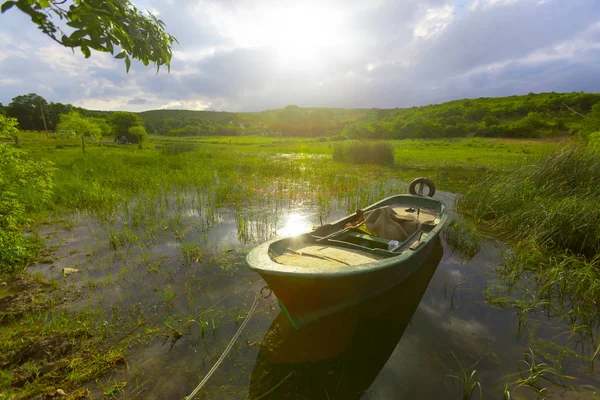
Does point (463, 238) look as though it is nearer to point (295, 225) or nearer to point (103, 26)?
point (295, 225)

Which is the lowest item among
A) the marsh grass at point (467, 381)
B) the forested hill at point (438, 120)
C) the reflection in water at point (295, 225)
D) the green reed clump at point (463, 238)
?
the marsh grass at point (467, 381)

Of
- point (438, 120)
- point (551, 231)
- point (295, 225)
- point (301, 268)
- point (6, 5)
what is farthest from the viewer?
point (438, 120)

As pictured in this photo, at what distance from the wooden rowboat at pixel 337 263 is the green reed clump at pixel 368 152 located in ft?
57.8

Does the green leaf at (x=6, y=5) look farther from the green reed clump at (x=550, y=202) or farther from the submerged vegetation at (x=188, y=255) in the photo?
the green reed clump at (x=550, y=202)

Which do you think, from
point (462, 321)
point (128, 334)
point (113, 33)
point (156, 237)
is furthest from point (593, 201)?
point (156, 237)

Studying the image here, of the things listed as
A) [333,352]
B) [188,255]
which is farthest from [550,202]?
[188,255]

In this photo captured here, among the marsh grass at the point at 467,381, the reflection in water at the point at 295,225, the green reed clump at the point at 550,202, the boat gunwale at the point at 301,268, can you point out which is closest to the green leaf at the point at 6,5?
the boat gunwale at the point at 301,268

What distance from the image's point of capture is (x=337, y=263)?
15.2ft

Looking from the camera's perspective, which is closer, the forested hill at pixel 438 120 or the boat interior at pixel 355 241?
the boat interior at pixel 355 241

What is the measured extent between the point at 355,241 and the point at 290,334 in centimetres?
283

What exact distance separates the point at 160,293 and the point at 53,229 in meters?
5.46

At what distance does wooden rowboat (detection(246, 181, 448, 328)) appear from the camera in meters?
3.69

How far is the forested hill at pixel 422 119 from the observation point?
4762 cm

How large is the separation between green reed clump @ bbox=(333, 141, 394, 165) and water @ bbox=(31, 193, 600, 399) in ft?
58.5
